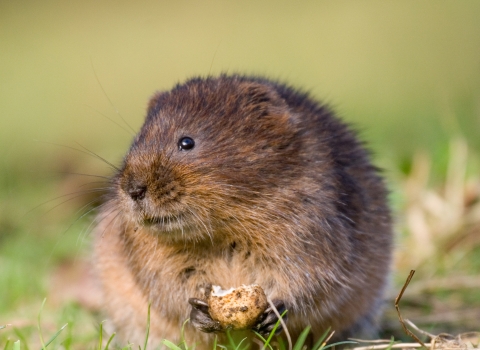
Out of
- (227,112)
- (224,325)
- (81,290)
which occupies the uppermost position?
(227,112)

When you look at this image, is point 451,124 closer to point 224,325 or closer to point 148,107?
point 148,107

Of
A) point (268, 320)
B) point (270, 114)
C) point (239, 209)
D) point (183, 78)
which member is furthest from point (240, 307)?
point (183, 78)

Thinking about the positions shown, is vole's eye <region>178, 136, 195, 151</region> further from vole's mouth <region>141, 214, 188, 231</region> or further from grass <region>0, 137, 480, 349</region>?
grass <region>0, 137, 480, 349</region>

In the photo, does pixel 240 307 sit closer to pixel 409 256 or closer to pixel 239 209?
pixel 239 209

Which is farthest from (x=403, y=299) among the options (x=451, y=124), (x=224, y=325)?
(x=451, y=124)

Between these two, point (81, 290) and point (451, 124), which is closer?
point (81, 290)

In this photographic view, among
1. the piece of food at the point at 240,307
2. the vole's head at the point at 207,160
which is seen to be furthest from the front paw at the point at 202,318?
the vole's head at the point at 207,160

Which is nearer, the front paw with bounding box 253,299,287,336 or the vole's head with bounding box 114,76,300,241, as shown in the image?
the vole's head with bounding box 114,76,300,241

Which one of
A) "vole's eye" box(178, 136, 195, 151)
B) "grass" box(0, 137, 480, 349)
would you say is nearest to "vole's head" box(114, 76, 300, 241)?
"vole's eye" box(178, 136, 195, 151)
